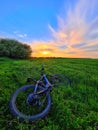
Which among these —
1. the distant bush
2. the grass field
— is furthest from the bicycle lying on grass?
the distant bush

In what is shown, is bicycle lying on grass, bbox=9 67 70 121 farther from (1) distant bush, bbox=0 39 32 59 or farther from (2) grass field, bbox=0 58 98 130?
(1) distant bush, bbox=0 39 32 59

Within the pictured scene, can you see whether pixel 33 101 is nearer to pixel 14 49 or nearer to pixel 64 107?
pixel 64 107

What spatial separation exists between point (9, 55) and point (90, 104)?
25810 millimetres

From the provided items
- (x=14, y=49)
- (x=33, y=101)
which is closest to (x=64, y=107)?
(x=33, y=101)

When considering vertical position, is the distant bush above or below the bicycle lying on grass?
above

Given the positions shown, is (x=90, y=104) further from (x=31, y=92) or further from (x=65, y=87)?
(x=31, y=92)

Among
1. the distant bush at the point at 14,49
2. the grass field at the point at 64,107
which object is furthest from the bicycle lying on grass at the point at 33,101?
the distant bush at the point at 14,49

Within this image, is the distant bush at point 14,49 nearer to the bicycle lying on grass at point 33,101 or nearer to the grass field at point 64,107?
the grass field at point 64,107

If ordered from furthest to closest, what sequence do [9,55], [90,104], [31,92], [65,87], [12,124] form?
[9,55], [65,87], [90,104], [31,92], [12,124]

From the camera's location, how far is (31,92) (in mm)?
8695

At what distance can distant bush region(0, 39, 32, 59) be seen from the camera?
33.2m

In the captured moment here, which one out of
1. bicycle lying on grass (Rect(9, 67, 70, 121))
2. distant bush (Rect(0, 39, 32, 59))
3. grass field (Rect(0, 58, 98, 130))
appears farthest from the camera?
distant bush (Rect(0, 39, 32, 59))

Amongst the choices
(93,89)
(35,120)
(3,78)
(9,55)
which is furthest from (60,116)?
(9,55)

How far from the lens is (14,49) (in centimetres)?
3359
